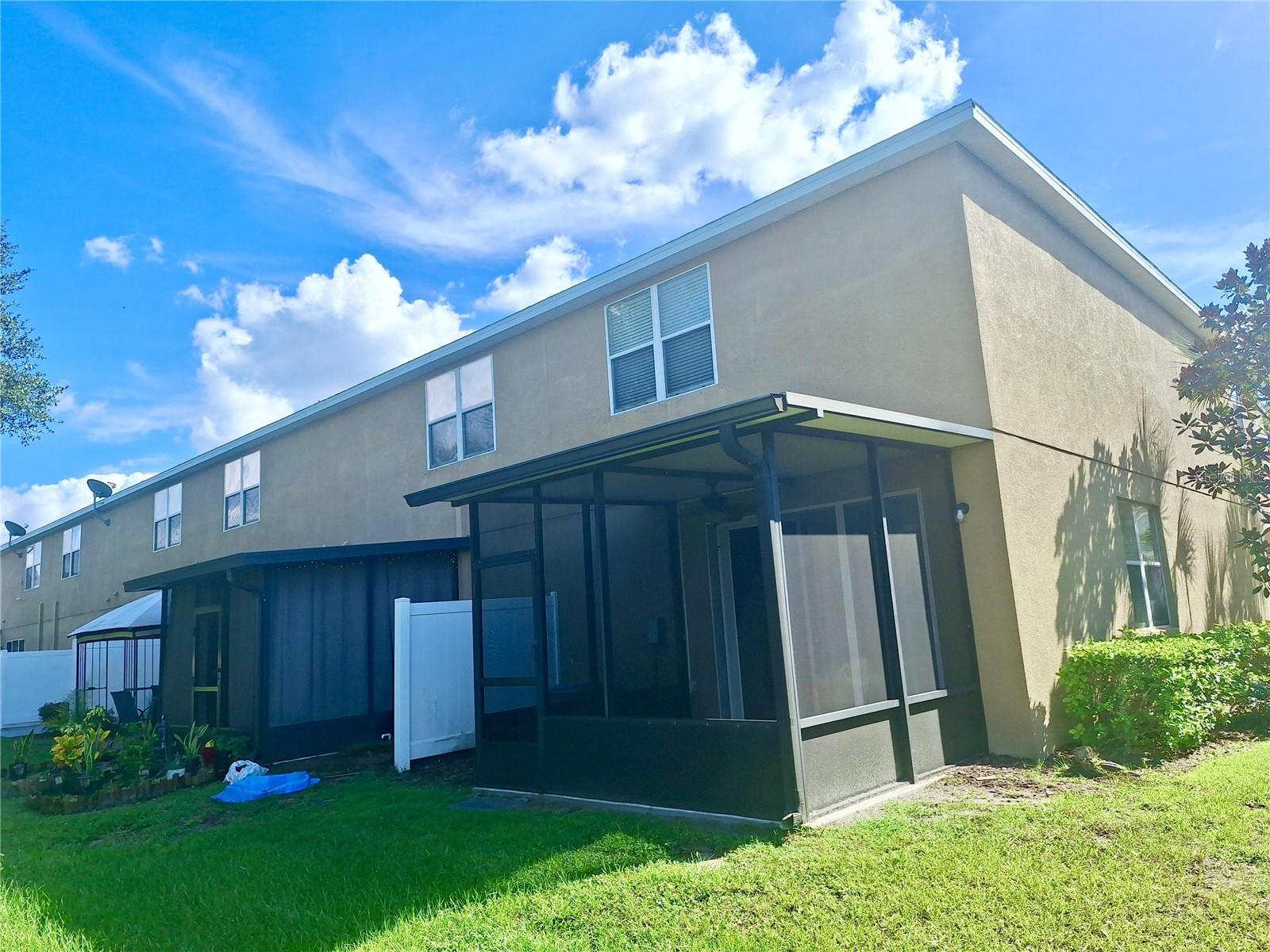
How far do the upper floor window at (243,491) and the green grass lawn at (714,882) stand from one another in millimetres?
12203

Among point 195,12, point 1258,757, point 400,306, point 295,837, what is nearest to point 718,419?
point 295,837

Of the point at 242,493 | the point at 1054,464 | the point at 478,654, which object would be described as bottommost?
the point at 478,654

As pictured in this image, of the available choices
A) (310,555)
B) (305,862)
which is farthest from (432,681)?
(305,862)

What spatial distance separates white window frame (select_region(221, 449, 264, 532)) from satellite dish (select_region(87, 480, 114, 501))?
6645mm

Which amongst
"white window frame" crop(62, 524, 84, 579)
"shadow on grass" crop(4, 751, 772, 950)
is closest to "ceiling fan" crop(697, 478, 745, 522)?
"shadow on grass" crop(4, 751, 772, 950)

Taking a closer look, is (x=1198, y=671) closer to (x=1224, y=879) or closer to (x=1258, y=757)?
(x=1258, y=757)

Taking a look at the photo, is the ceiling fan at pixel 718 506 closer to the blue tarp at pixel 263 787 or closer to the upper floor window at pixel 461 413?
the upper floor window at pixel 461 413

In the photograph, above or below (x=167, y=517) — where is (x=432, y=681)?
below

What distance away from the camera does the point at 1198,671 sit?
24.0ft

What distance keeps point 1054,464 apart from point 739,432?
4.16 meters

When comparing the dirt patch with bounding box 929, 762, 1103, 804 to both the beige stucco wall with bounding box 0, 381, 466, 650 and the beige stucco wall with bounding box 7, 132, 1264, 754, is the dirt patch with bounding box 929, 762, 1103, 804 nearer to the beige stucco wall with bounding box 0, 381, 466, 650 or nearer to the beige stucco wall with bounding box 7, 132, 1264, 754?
the beige stucco wall with bounding box 7, 132, 1264, 754

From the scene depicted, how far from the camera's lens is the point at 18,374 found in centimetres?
1761

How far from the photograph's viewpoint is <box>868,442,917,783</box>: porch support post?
21.2 ft

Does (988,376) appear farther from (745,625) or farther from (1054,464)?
(745,625)
